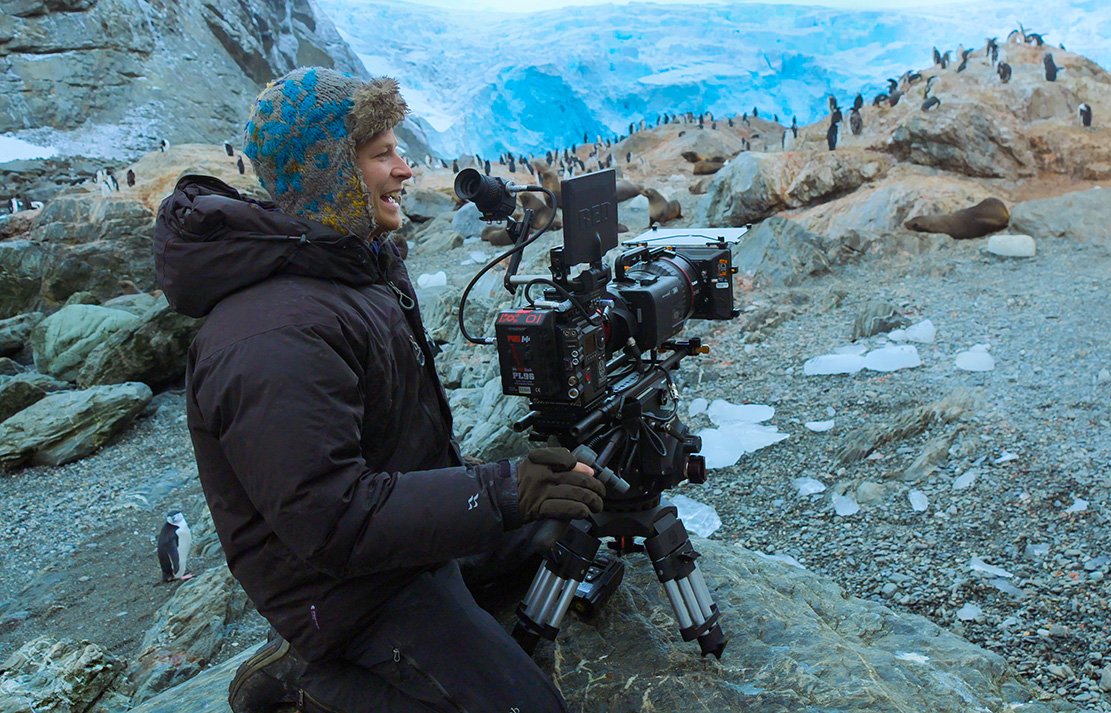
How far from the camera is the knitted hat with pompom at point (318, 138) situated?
68.7 inches

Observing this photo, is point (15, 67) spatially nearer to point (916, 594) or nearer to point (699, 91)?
point (699, 91)

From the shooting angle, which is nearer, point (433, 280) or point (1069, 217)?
point (1069, 217)

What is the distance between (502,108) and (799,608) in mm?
32344

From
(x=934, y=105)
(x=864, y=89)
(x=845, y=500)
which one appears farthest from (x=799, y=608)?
(x=864, y=89)

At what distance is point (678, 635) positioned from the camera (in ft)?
8.21

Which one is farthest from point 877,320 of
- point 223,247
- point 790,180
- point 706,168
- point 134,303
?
point 706,168

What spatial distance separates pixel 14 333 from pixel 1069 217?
13.9 m

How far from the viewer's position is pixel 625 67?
3306 centimetres

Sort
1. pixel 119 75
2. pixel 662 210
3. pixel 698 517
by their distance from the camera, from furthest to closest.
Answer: pixel 119 75, pixel 662 210, pixel 698 517

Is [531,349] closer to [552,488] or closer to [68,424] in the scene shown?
[552,488]

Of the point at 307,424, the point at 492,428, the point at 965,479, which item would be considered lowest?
the point at 965,479

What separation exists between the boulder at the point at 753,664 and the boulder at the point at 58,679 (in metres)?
0.79

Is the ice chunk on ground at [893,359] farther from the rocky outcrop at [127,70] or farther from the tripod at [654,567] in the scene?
the rocky outcrop at [127,70]

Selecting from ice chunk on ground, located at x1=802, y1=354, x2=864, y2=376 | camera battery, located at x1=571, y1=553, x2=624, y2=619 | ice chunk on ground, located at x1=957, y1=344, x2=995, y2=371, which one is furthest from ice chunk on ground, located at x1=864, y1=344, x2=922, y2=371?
camera battery, located at x1=571, y1=553, x2=624, y2=619
